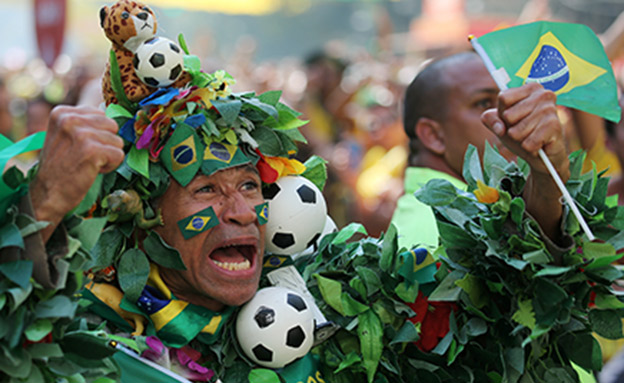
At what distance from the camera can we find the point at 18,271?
6.56ft

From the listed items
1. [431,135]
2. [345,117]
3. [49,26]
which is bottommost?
[345,117]

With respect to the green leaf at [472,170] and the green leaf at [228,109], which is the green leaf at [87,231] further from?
the green leaf at [472,170]

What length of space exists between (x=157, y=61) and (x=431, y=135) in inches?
74.2

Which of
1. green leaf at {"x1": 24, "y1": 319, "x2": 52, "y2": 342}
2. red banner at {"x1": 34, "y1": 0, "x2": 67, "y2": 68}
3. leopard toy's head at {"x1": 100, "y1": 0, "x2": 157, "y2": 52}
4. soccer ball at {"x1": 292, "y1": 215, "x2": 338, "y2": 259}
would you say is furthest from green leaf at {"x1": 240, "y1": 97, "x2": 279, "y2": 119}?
red banner at {"x1": 34, "y1": 0, "x2": 67, "y2": 68}

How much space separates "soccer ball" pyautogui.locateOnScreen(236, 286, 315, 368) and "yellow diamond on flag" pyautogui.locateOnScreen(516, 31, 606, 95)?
3.73 feet

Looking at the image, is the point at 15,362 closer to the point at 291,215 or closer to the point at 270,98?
the point at 291,215

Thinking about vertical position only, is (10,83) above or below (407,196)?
below

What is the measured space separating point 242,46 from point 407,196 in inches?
387

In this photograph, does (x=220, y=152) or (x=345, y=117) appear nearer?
(x=220, y=152)

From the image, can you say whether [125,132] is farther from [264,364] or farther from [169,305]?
[264,364]

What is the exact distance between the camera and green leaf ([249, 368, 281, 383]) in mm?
2711

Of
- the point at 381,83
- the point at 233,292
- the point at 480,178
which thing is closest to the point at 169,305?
the point at 233,292

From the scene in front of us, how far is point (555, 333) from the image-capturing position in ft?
9.03

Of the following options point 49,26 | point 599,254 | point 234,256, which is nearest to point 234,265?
point 234,256
